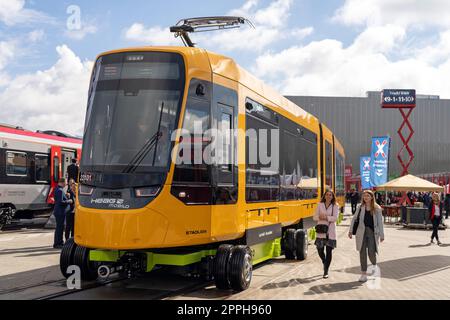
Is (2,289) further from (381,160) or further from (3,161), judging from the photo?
(381,160)

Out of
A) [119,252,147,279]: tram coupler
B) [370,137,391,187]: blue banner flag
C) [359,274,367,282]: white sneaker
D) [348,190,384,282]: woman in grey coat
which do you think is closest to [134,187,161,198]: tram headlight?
[119,252,147,279]: tram coupler

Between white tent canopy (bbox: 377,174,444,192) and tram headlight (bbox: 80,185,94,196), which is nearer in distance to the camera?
tram headlight (bbox: 80,185,94,196)

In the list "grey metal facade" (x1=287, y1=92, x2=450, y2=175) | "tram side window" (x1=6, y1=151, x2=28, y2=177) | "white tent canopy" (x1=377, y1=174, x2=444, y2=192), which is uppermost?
"grey metal facade" (x1=287, y1=92, x2=450, y2=175)

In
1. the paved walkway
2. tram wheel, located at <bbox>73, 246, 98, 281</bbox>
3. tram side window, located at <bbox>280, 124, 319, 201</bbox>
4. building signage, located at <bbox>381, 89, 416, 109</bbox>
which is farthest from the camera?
building signage, located at <bbox>381, 89, 416, 109</bbox>

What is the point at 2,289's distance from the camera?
27.5 feet

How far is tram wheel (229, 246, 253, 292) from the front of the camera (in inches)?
317

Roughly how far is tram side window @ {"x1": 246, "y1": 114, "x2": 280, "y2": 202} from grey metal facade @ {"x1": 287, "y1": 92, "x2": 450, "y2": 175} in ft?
205

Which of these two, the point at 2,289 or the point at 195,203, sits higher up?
the point at 195,203

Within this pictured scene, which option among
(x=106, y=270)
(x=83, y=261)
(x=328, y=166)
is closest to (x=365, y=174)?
(x=328, y=166)

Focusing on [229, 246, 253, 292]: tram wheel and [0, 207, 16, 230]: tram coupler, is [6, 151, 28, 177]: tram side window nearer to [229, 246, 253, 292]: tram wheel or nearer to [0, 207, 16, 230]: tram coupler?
[0, 207, 16, 230]: tram coupler

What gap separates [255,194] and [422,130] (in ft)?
232
